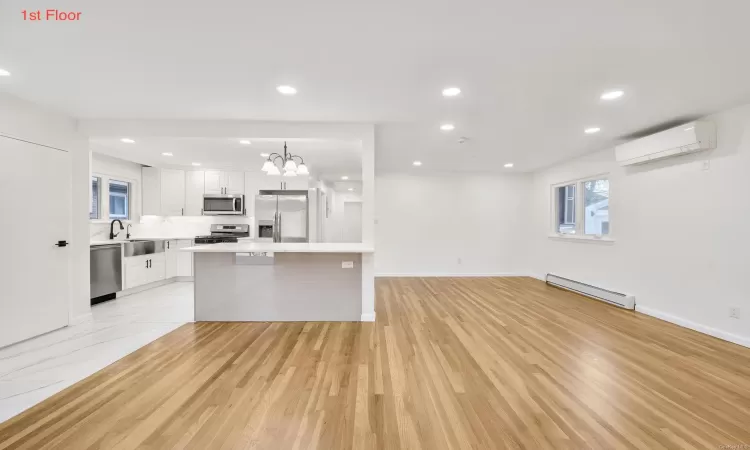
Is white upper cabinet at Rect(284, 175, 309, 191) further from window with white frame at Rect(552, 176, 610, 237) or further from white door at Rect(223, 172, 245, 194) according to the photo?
window with white frame at Rect(552, 176, 610, 237)

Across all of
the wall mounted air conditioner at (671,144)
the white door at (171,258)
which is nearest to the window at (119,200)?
the white door at (171,258)

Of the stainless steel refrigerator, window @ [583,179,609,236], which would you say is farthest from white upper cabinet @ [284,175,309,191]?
window @ [583,179,609,236]

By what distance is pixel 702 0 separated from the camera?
1607mm

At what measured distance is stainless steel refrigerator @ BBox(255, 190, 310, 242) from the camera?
19.9 feet

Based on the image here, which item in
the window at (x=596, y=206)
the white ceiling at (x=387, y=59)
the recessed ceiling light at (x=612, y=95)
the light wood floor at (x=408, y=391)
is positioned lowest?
the light wood floor at (x=408, y=391)

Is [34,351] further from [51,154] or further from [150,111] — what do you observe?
[150,111]

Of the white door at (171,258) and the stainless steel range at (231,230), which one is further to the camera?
the stainless steel range at (231,230)

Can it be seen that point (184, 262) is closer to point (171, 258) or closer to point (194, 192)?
point (171, 258)

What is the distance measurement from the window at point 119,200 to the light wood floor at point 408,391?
3617 millimetres

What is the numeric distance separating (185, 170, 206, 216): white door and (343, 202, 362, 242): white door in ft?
16.1

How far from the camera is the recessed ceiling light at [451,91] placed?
2703 millimetres

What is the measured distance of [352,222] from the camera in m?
10.6

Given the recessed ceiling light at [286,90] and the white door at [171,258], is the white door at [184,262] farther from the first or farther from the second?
the recessed ceiling light at [286,90]

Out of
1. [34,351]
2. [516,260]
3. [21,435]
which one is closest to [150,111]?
[34,351]
